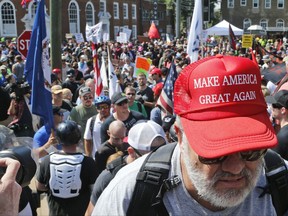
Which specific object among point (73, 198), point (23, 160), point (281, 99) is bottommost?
point (73, 198)

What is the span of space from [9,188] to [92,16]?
157 feet

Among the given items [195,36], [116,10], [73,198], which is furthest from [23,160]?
[116,10]

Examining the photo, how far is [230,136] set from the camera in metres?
1.38

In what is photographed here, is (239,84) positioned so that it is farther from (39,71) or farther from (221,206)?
(39,71)

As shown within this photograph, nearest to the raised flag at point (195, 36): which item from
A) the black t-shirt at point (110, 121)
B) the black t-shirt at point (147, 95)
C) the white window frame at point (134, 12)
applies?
the black t-shirt at point (147, 95)

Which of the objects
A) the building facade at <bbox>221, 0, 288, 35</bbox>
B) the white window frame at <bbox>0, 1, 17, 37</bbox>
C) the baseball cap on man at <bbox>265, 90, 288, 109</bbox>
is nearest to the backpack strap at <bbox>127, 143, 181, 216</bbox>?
the baseball cap on man at <bbox>265, 90, 288, 109</bbox>

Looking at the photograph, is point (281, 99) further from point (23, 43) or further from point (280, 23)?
point (280, 23)

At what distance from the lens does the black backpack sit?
1555 millimetres

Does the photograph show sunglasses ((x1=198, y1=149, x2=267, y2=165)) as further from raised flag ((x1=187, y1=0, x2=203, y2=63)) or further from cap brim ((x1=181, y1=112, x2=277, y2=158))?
raised flag ((x1=187, y1=0, x2=203, y2=63))

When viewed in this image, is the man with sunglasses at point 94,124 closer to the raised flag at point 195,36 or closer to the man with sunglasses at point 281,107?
the man with sunglasses at point 281,107

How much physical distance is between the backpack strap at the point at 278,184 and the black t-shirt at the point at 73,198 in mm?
2215

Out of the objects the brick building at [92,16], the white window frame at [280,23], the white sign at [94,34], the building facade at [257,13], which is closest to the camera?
the white sign at [94,34]

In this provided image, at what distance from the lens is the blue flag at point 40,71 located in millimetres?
5016

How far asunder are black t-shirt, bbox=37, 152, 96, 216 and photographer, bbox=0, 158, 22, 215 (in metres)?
2.13
